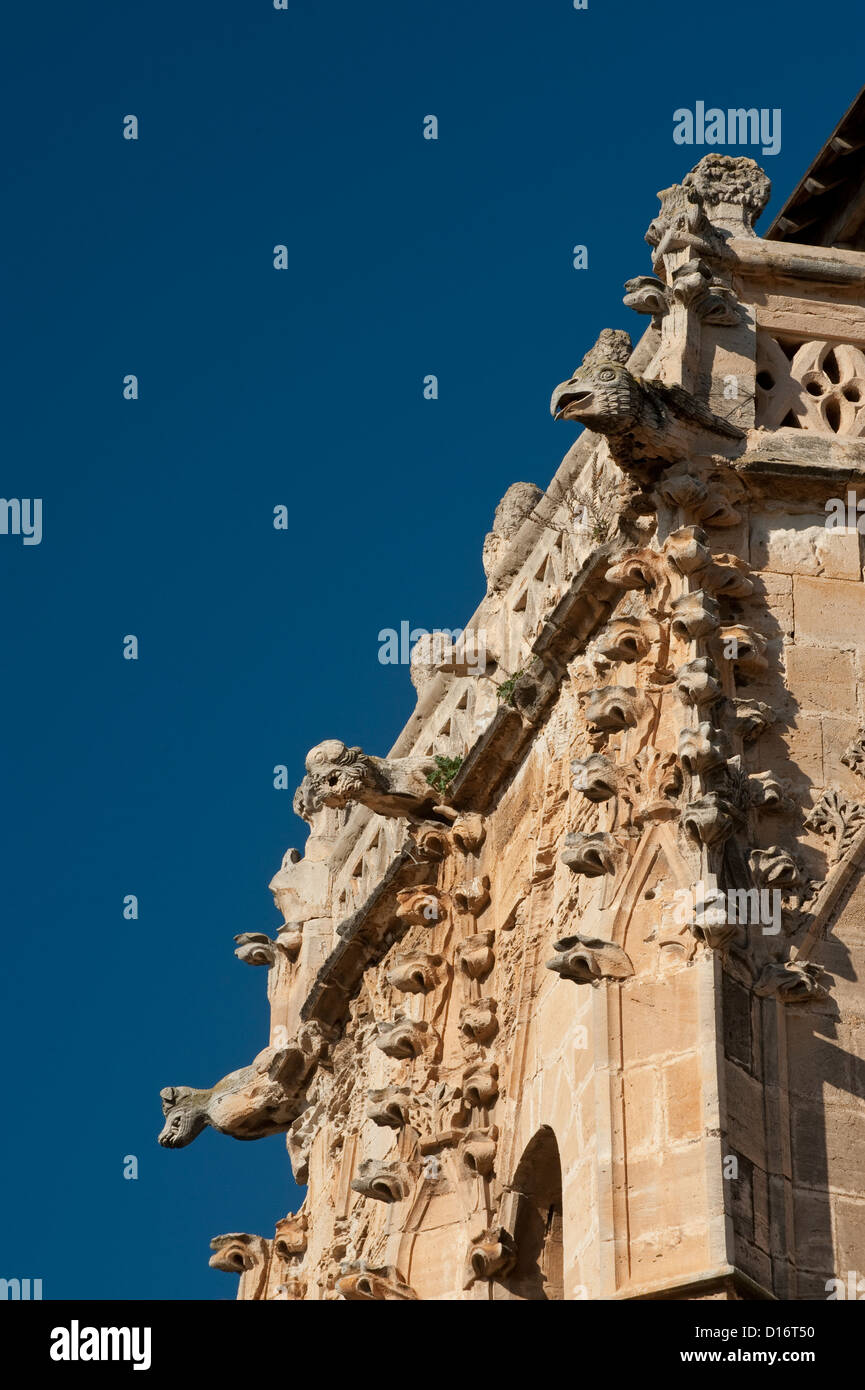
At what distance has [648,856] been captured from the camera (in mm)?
13844

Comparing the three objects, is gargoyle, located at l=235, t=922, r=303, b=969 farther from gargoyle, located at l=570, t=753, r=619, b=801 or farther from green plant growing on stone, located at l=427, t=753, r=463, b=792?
gargoyle, located at l=570, t=753, r=619, b=801

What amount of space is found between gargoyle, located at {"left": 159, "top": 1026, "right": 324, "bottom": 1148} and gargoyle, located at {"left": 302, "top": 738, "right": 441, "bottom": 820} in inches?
105

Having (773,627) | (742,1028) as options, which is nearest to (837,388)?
(773,627)

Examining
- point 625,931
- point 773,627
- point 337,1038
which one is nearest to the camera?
point 625,931

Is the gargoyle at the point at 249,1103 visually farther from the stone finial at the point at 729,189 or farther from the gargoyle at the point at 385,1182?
the stone finial at the point at 729,189

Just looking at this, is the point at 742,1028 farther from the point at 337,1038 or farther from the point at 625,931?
the point at 337,1038

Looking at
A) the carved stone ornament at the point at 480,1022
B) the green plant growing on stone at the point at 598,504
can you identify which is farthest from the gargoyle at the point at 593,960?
the green plant growing on stone at the point at 598,504

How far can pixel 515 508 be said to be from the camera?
1812cm

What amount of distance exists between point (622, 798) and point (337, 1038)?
5.74m

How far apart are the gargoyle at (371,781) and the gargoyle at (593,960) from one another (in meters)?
3.92

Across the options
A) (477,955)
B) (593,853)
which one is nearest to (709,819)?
(593,853)

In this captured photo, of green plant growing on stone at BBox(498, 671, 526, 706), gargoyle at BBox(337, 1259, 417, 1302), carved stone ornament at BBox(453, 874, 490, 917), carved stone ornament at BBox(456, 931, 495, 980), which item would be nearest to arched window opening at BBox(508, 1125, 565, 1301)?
gargoyle at BBox(337, 1259, 417, 1302)

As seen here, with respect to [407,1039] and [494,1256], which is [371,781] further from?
[494,1256]
